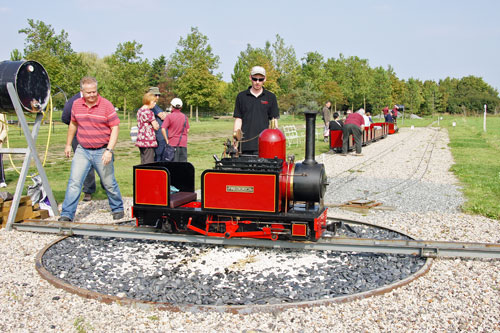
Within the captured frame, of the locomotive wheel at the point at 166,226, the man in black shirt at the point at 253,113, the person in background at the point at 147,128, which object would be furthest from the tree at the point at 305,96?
the locomotive wheel at the point at 166,226

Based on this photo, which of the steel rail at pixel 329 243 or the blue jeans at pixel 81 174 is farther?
the blue jeans at pixel 81 174

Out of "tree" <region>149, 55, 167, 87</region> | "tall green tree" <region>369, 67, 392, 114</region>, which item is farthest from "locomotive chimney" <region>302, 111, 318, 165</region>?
"tree" <region>149, 55, 167, 87</region>

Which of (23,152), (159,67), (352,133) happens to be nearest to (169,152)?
(23,152)

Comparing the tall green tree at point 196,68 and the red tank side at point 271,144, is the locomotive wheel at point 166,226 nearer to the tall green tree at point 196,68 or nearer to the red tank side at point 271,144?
the red tank side at point 271,144

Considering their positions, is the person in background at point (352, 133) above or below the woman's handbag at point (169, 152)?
above

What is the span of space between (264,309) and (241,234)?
147 cm

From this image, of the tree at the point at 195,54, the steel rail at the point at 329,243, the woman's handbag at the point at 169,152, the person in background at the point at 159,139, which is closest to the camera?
the steel rail at the point at 329,243

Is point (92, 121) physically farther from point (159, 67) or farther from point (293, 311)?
point (159, 67)

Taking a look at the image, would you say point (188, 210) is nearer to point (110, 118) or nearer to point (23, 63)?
point (110, 118)

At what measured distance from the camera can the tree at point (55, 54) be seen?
35.2 m

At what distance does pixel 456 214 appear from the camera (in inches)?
289

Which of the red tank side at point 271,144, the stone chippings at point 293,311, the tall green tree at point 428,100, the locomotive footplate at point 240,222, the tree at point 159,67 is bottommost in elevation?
the stone chippings at point 293,311

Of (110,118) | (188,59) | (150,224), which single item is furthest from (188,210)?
(188,59)

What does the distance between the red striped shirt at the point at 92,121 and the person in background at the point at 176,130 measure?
8.40ft
